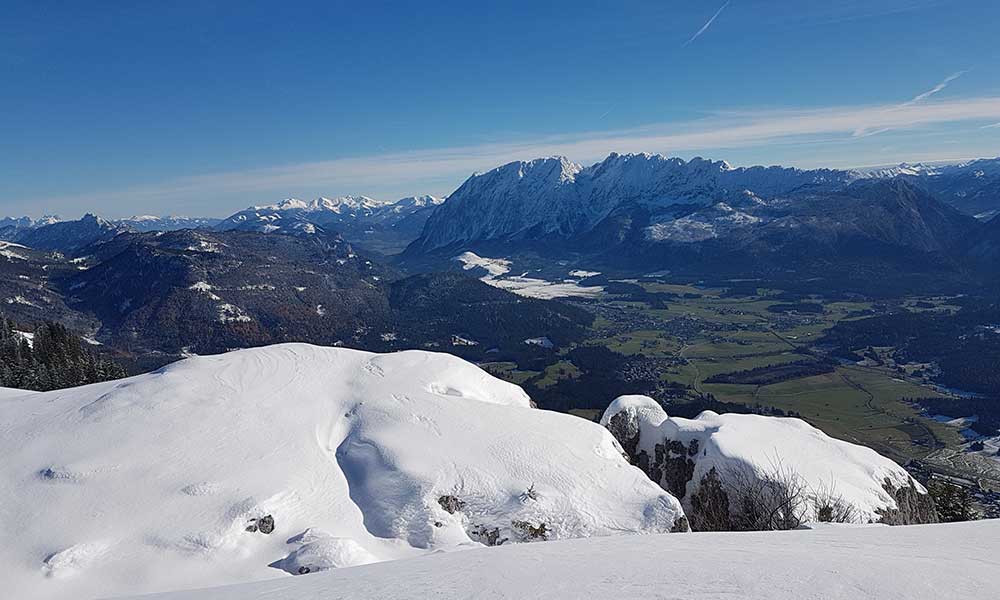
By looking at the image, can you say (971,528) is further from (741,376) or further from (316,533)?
(741,376)

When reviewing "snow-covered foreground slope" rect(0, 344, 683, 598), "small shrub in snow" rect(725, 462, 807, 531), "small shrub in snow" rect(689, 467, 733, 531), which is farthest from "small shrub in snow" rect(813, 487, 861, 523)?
"snow-covered foreground slope" rect(0, 344, 683, 598)

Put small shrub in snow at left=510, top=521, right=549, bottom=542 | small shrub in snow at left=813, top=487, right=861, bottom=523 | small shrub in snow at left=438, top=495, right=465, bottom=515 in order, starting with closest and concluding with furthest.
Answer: small shrub in snow at left=510, top=521, right=549, bottom=542, small shrub in snow at left=438, top=495, right=465, bottom=515, small shrub in snow at left=813, top=487, right=861, bottom=523

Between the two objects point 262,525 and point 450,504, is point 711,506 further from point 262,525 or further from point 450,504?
point 262,525

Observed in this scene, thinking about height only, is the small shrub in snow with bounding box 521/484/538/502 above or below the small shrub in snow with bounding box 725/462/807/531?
above

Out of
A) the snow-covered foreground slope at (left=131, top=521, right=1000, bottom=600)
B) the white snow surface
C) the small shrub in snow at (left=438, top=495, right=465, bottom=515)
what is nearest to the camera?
the snow-covered foreground slope at (left=131, top=521, right=1000, bottom=600)

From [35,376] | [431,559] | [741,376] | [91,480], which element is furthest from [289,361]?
[741,376]

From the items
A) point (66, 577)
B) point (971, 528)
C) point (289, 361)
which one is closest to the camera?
point (971, 528)

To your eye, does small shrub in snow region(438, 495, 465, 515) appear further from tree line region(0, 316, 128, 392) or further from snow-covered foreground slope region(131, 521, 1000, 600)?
tree line region(0, 316, 128, 392)
